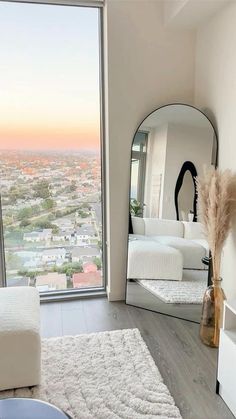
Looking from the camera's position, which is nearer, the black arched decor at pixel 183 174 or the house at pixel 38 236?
the black arched decor at pixel 183 174

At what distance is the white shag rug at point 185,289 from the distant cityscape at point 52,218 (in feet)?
2.25

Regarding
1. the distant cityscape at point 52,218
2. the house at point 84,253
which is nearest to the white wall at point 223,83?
the distant cityscape at point 52,218

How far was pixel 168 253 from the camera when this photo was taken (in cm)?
285

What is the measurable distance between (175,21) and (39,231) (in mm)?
2112

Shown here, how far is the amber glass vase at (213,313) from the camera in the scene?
233 centimetres

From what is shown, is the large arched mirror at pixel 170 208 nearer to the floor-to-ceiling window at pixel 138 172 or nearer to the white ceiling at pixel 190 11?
the floor-to-ceiling window at pixel 138 172

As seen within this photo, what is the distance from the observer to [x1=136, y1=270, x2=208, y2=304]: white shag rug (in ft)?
9.04

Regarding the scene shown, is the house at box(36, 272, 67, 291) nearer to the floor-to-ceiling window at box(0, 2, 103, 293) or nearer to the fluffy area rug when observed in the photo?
the floor-to-ceiling window at box(0, 2, 103, 293)

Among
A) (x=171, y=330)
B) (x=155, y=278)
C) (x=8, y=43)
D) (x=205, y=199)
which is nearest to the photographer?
(x=205, y=199)

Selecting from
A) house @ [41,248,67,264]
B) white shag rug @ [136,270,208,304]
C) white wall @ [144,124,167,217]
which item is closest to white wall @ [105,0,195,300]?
white wall @ [144,124,167,217]

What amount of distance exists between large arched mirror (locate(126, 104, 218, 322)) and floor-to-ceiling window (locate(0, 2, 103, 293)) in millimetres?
447

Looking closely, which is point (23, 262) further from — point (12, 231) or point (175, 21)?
point (175, 21)

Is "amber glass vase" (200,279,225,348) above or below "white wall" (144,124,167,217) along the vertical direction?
below


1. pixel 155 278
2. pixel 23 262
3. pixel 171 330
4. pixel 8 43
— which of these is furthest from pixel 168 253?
pixel 8 43
